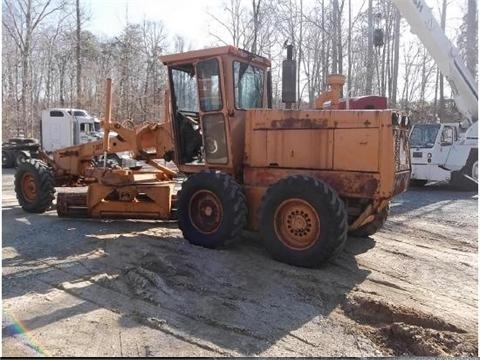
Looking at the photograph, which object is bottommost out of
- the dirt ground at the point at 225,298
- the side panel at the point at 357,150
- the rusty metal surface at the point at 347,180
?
the dirt ground at the point at 225,298

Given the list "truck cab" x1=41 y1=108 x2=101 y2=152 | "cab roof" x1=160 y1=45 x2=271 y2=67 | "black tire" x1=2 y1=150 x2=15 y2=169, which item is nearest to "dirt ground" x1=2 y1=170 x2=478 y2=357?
"cab roof" x1=160 y1=45 x2=271 y2=67

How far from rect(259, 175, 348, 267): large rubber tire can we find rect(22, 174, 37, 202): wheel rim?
17.1 ft

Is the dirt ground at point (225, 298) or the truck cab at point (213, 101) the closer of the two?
the dirt ground at point (225, 298)

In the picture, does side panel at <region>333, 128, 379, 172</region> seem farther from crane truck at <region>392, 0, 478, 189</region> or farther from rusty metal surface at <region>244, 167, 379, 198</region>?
crane truck at <region>392, 0, 478, 189</region>

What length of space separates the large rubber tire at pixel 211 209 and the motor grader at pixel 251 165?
1 centimetres

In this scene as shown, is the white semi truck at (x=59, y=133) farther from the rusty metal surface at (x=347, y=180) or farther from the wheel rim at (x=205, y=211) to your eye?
the rusty metal surface at (x=347, y=180)

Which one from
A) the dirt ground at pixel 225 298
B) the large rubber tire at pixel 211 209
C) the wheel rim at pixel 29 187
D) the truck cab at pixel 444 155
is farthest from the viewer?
the truck cab at pixel 444 155

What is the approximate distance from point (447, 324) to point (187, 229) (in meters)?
3.53

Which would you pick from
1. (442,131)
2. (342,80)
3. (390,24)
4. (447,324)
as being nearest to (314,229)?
(447,324)

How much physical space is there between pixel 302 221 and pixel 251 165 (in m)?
1.27

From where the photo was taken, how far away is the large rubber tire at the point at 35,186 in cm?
884

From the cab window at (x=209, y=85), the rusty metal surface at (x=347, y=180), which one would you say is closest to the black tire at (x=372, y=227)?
the rusty metal surface at (x=347, y=180)

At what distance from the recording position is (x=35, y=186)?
353 inches

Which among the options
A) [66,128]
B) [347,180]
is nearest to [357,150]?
[347,180]
